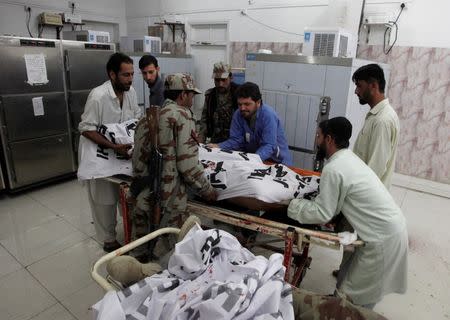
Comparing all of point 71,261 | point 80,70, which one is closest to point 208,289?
point 71,261

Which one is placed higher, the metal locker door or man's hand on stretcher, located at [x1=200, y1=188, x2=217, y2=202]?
man's hand on stretcher, located at [x1=200, y1=188, x2=217, y2=202]

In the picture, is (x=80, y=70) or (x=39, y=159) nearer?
(x=39, y=159)

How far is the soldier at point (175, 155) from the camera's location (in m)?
1.85

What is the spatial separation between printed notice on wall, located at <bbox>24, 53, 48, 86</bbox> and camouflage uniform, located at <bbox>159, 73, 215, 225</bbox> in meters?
2.53

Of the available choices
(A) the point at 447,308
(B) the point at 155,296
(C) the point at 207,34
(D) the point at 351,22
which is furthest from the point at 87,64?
(A) the point at 447,308

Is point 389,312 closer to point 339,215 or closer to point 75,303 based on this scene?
point 339,215

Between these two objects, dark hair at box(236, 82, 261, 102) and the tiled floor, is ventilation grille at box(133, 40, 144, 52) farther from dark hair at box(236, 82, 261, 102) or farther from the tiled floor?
dark hair at box(236, 82, 261, 102)

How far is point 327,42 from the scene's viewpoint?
3576mm

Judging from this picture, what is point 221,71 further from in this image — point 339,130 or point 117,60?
point 339,130

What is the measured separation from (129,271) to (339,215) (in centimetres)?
132

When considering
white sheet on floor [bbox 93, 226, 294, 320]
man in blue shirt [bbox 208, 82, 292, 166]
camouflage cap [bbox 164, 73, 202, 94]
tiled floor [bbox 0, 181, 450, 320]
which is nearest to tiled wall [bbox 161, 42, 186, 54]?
tiled floor [bbox 0, 181, 450, 320]

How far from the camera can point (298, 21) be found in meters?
4.84

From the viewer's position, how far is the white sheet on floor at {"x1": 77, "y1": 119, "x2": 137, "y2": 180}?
2277 millimetres

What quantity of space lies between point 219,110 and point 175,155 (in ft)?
5.20
